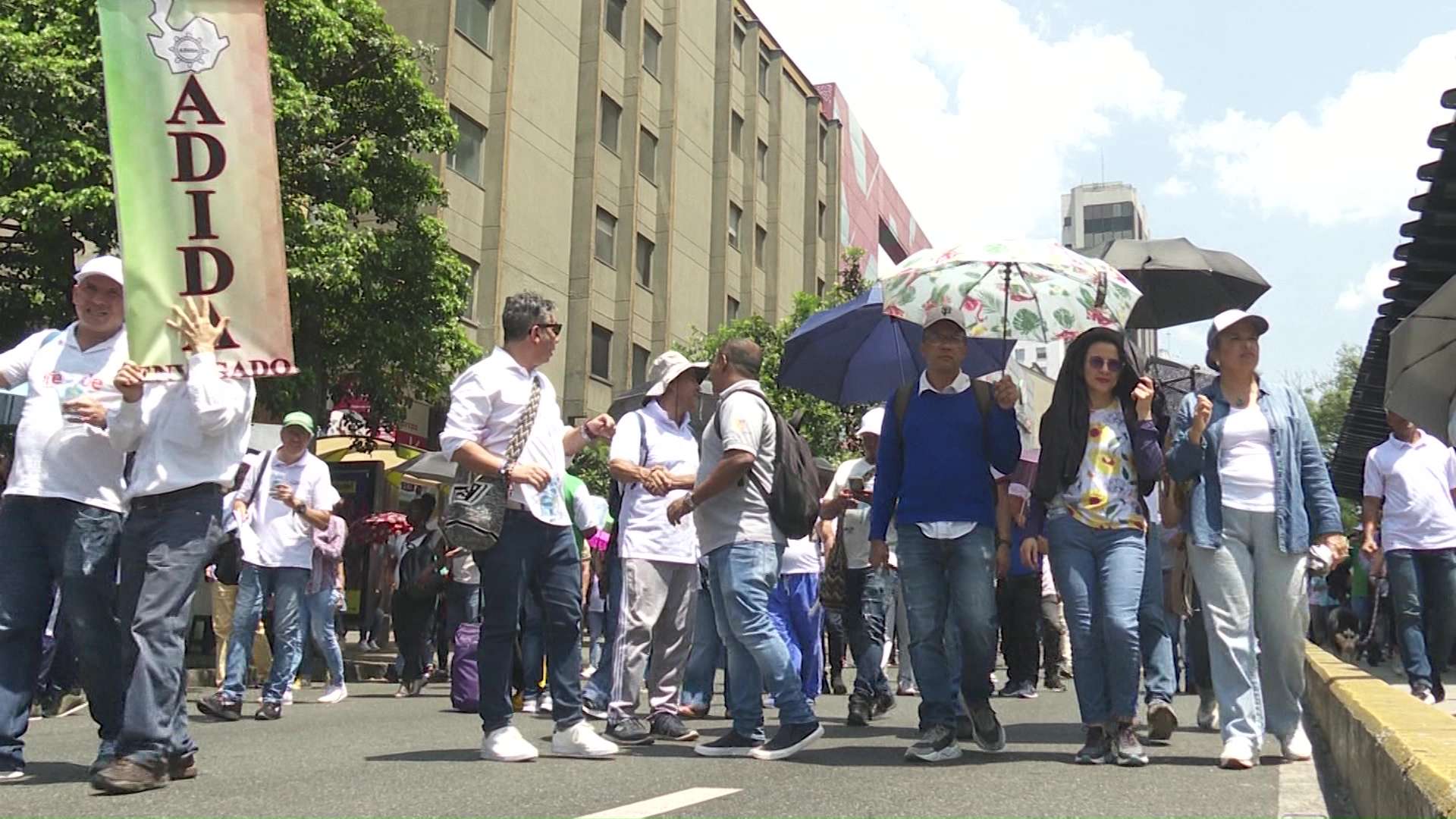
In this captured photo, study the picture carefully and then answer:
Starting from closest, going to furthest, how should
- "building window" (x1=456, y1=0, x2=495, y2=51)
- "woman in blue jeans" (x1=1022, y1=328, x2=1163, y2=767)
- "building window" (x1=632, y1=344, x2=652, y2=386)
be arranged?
"woman in blue jeans" (x1=1022, y1=328, x2=1163, y2=767) → "building window" (x1=456, y1=0, x2=495, y2=51) → "building window" (x1=632, y1=344, x2=652, y2=386)

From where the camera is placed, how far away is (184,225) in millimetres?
5551

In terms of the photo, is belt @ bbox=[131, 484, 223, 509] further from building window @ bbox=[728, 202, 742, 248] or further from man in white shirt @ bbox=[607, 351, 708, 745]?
building window @ bbox=[728, 202, 742, 248]

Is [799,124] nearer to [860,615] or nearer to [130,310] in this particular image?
[860,615]

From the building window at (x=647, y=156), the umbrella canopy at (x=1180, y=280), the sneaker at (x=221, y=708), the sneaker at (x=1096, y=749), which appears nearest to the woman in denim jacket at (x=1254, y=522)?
the sneaker at (x=1096, y=749)

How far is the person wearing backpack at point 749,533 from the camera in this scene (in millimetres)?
6488

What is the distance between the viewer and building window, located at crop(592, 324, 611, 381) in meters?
38.0

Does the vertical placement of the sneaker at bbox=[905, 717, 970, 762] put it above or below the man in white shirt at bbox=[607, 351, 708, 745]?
below

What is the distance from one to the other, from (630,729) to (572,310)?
97.7 ft

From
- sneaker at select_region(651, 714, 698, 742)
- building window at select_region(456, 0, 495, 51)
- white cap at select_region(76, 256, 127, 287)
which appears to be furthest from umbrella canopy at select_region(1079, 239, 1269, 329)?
building window at select_region(456, 0, 495, 51)

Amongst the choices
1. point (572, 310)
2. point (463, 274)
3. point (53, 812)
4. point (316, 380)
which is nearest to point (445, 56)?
point (572, 310)

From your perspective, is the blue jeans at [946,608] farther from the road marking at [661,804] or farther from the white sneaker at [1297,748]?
A: the road marking at [661,804]

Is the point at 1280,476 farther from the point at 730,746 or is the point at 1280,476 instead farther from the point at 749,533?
the point at 730,746

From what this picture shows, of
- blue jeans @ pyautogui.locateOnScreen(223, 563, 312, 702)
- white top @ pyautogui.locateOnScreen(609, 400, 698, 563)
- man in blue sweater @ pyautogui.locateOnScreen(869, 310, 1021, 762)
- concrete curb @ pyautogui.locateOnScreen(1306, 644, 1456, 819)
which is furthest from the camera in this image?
blue jeans @ pyautogui.locateOnScreen(223, 563, 312, 702)

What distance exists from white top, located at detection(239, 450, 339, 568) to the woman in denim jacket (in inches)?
223
